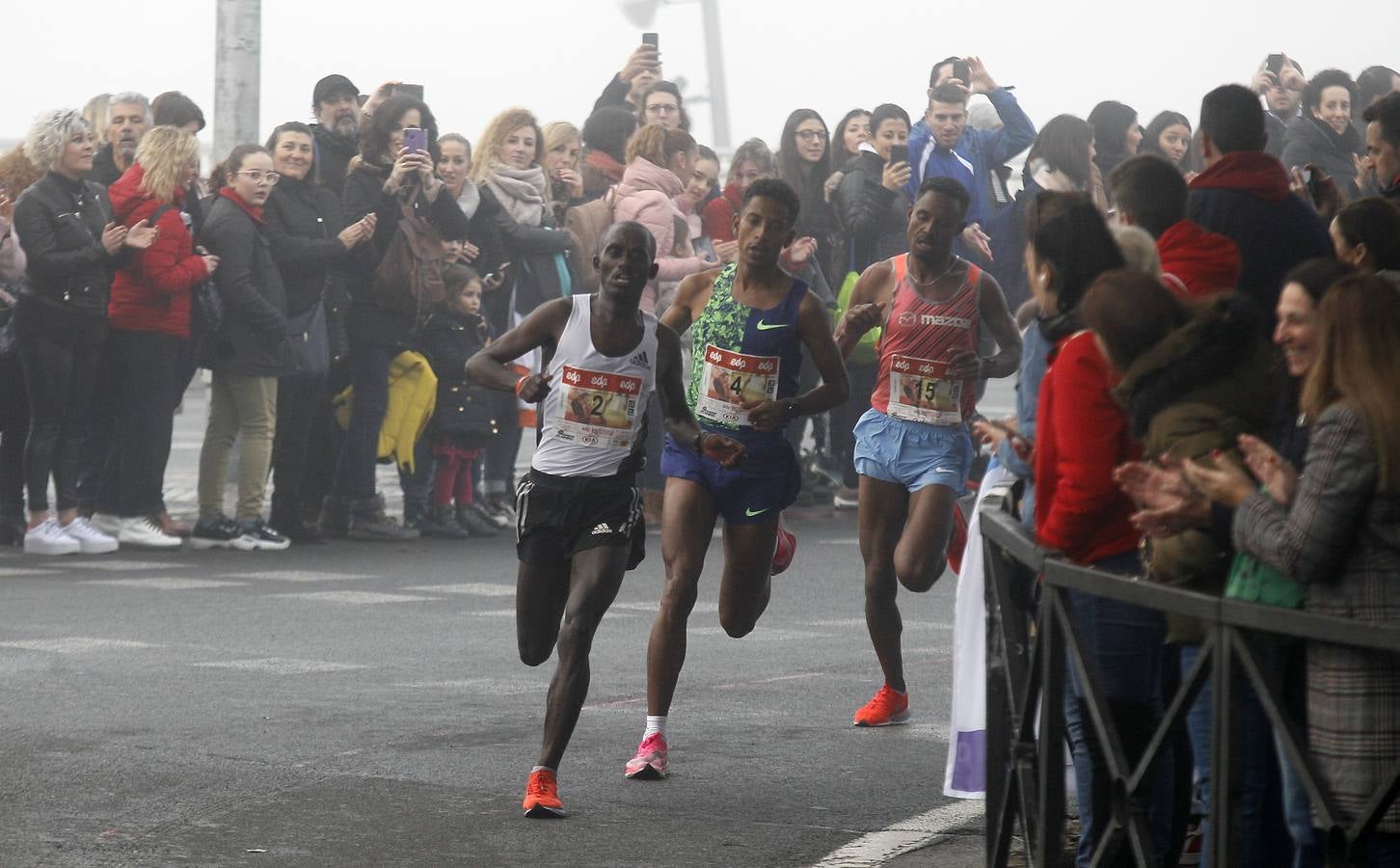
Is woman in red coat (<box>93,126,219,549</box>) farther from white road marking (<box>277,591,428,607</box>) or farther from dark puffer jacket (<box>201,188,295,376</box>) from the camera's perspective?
white road marking (<box>277,591,428,607</box>)

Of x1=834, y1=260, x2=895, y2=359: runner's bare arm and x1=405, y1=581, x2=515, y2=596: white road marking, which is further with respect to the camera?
x1=405, y1=581, x2=515, y2=596: white road marking

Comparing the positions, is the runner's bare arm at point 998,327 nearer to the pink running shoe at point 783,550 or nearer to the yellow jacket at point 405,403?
the pink running shoe at point 783,550

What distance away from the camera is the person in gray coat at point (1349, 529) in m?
4.12

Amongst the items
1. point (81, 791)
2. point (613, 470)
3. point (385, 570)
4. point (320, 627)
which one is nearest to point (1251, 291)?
point (613, 470)

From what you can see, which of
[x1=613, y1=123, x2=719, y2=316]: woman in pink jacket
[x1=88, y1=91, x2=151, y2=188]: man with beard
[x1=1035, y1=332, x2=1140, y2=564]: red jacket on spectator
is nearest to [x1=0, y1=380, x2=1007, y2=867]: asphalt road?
[x1=1035, y1=332, x2=1140, y2=564]: red jacket on spectator

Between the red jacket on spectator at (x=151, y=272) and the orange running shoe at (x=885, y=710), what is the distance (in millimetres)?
6197

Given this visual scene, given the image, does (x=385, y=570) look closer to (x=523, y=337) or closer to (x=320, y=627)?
(x=320, y=627)

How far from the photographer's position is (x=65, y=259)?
12.8 m

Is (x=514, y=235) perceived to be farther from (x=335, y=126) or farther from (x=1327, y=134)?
(x=1327, y=134)

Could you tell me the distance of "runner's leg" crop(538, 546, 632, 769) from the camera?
271 inches

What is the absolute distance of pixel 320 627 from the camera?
35.3 feet

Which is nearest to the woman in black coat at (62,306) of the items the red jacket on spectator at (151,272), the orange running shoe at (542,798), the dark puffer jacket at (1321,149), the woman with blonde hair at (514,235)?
the red jacket on spectator at (151,272)

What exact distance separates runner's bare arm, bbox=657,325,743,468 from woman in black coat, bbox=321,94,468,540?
260 inches

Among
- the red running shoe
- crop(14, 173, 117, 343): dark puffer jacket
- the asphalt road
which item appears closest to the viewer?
the asphalt road
